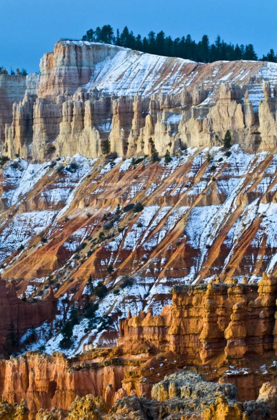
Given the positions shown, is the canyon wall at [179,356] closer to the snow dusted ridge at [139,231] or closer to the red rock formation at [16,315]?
the snow dusted ridge at [139,231]

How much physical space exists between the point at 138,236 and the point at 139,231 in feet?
3.20

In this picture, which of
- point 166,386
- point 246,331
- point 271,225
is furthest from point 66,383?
point 271,225

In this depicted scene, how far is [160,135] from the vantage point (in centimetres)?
16512

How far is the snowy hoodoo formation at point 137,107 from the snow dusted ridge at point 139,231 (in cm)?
279

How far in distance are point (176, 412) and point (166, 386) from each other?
9.75 metres

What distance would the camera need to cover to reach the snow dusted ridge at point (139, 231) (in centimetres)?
13350

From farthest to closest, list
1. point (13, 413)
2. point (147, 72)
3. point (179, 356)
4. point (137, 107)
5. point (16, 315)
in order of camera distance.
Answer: point (147, 72)
point (137, 107)
point (16, 315)
point (179, 356)
point (13, 413)

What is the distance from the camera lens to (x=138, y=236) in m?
146

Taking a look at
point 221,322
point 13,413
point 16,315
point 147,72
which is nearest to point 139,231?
point 16,315

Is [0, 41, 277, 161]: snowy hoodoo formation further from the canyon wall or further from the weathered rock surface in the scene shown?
the weathered rock surface

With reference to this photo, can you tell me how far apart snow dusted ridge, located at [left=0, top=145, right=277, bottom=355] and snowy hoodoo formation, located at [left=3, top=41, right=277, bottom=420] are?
0.18 m

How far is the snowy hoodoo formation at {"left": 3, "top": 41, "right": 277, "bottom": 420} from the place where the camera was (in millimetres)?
84188

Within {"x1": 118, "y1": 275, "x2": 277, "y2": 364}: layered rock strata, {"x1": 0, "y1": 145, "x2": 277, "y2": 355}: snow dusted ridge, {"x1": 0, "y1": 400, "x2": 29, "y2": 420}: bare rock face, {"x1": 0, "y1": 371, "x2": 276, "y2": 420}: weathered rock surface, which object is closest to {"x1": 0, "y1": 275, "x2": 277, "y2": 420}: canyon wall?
{"x1": 118, "y1": 275, "x2": 277, "y2": 364}: layered rock strata

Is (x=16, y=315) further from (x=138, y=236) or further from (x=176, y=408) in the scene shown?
(x=176, y=408)
